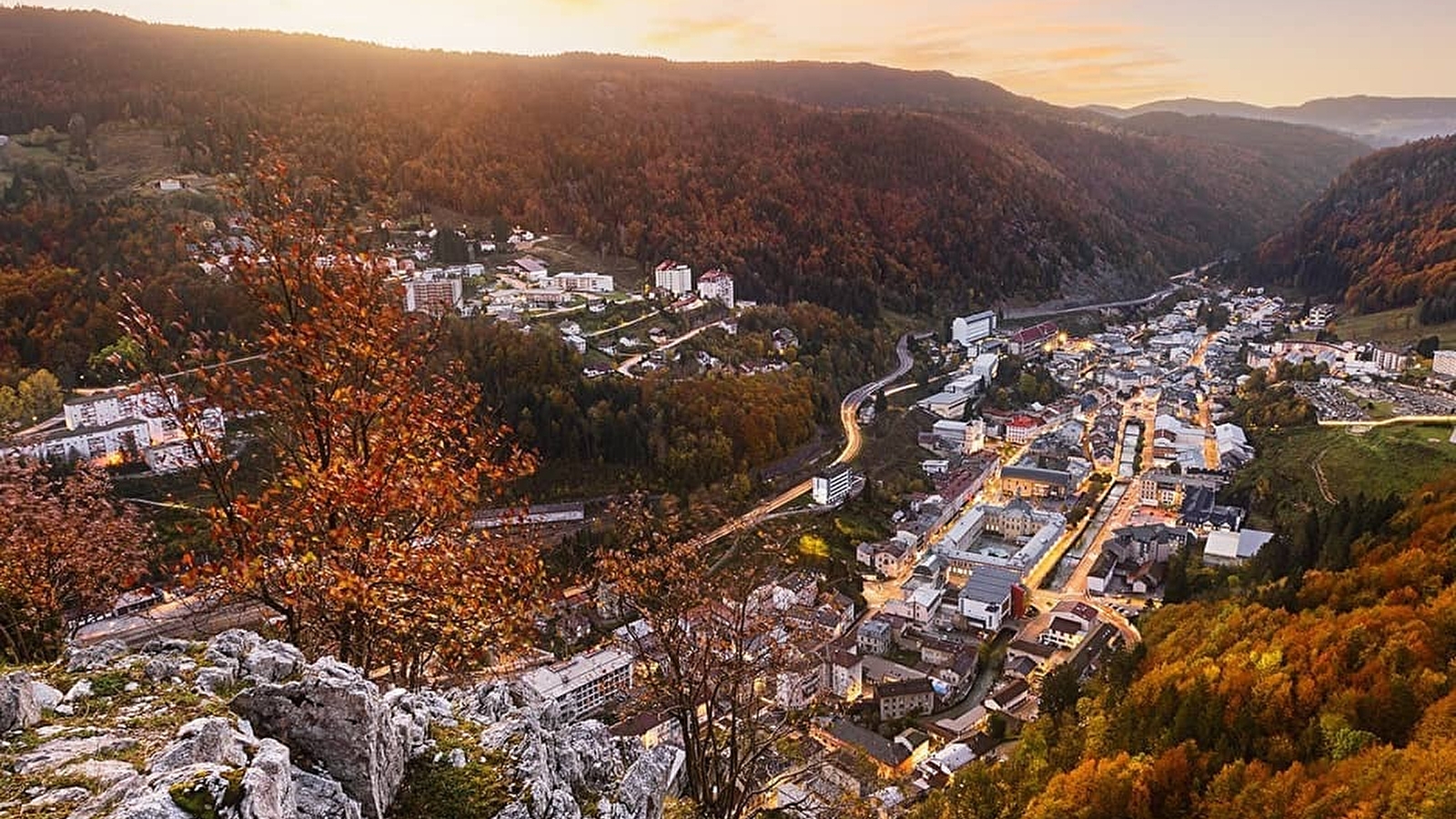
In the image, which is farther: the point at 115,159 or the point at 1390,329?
the point at 1390,329

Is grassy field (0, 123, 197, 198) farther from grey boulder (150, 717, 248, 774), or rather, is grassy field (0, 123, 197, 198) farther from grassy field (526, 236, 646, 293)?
grey boulder (150, 717, 248, 774)

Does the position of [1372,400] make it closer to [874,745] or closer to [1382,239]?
[874,745]

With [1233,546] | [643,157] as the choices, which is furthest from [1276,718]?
[643,157]

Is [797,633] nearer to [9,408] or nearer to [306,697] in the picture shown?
[306,697]

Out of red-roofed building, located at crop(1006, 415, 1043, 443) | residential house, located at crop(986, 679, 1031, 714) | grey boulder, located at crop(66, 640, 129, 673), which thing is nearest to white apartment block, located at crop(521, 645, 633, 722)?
residential house, located at crop(986, 679, 1031, 714)

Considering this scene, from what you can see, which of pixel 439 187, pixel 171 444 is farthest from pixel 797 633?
pixel 439 187

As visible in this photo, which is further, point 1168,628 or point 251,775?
point 1168,628
